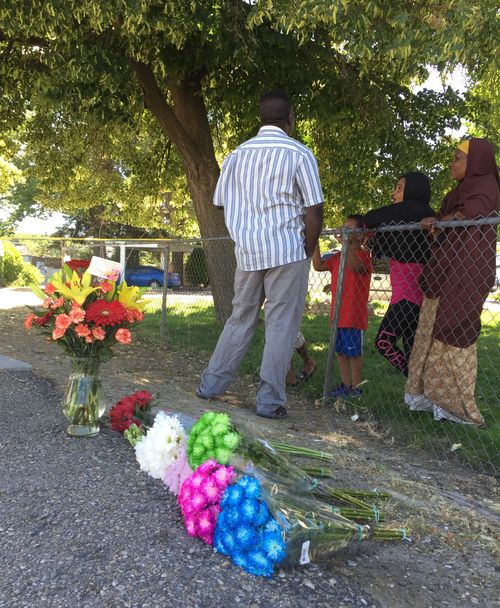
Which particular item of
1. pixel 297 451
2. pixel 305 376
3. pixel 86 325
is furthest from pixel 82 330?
Result: pixel 305 376

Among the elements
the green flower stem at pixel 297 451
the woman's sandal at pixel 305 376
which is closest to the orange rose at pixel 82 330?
the green flower stem at pixel 297 451

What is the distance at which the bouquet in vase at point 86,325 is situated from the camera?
340cm

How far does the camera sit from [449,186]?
9445 mm

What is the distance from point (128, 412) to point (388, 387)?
311cm

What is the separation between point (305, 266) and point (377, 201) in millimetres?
6266

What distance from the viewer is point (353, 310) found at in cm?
537

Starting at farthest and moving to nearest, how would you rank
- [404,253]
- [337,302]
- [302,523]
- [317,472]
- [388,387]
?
[388,387] < [337,302] < [404,253] < [317,472] < [302,523]

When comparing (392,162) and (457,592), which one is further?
(392,162)

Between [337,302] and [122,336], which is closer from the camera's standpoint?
[122,336]

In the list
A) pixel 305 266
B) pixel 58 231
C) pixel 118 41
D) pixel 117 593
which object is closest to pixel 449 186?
pixel 118 41

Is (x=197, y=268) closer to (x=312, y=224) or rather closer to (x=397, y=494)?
(x=312, y=224)

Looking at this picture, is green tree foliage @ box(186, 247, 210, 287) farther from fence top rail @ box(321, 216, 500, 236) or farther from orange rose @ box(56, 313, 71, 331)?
orange rose @ box(56, 313, 71, 331)

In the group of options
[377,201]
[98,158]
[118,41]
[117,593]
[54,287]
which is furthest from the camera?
[98,158]

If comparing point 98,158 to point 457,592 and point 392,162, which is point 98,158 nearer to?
point 392,162
